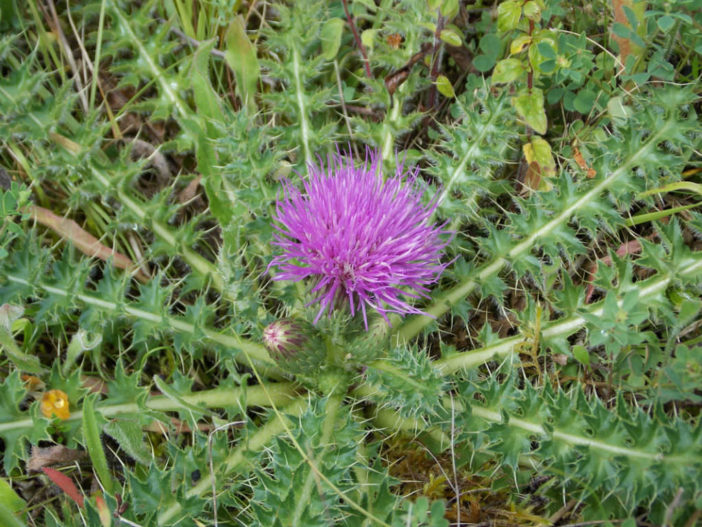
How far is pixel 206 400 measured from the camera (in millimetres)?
2861

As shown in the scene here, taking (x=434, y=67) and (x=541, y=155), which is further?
(x=434, y=67)

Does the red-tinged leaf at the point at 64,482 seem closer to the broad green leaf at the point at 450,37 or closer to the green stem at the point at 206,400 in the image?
the green stem at the point at 206,400

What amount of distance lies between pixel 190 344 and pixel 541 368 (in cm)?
165

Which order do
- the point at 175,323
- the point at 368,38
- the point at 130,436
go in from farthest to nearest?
the point at 368,38 < the point at 175,323 < the point at 130,436

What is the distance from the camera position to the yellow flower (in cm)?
280

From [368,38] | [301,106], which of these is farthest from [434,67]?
[301,106]

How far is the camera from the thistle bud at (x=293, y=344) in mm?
2582

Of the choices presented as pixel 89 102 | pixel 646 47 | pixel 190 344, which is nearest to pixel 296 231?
pixel 190 344

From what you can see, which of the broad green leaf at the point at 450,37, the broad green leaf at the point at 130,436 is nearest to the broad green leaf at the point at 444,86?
the broad green leaf at the point at 450,37

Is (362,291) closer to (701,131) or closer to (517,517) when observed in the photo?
(517,517)

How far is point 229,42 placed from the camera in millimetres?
3408

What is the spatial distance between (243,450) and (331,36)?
218 centimetres

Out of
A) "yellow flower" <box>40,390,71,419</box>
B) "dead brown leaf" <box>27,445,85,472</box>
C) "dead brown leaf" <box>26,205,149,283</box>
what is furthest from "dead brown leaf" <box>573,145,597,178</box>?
"dead brown leaf" <box>27,445,85,472</box>

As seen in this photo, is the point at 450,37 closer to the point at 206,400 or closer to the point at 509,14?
the point at 509,14
